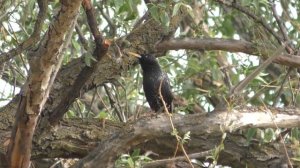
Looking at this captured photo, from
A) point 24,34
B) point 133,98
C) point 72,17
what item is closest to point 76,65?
point 24,34

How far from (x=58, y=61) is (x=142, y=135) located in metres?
0.65

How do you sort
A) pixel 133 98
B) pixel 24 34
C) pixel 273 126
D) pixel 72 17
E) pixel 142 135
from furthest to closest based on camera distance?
pixel 133 98 < pixel 24 34 < pixel 273 126 < pixel 142 135 < pixel 72 17

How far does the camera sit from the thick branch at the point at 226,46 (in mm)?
3852

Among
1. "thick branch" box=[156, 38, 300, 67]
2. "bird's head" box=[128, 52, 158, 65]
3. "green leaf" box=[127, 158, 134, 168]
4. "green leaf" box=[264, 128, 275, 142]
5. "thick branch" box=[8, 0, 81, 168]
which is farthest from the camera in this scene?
"bird's head" box=[128, 52, 158, 65]

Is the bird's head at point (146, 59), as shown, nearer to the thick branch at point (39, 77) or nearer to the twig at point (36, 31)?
the twig at point (36, 31)

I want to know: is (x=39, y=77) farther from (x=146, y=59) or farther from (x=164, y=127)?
(x=146, y=59)

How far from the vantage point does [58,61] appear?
103 inches

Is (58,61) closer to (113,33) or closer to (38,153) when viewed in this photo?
(38,153)

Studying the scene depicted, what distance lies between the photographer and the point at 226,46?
4.07m

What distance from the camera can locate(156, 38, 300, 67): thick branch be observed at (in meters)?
3.85

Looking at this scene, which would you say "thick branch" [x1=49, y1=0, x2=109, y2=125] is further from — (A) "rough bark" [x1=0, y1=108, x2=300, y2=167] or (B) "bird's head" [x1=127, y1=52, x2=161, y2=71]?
(B) "bird's head" [x1=127, y1=52, x2=161, y2=71]

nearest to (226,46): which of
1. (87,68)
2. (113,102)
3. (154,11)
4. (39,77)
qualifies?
(113,102)

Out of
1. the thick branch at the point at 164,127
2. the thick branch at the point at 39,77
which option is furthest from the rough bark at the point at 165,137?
the thick branch at the point at 39,77

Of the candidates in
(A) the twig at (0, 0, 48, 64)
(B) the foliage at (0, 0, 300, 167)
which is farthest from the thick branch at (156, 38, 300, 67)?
(A) the twig at (0, 0, 48, 64)
